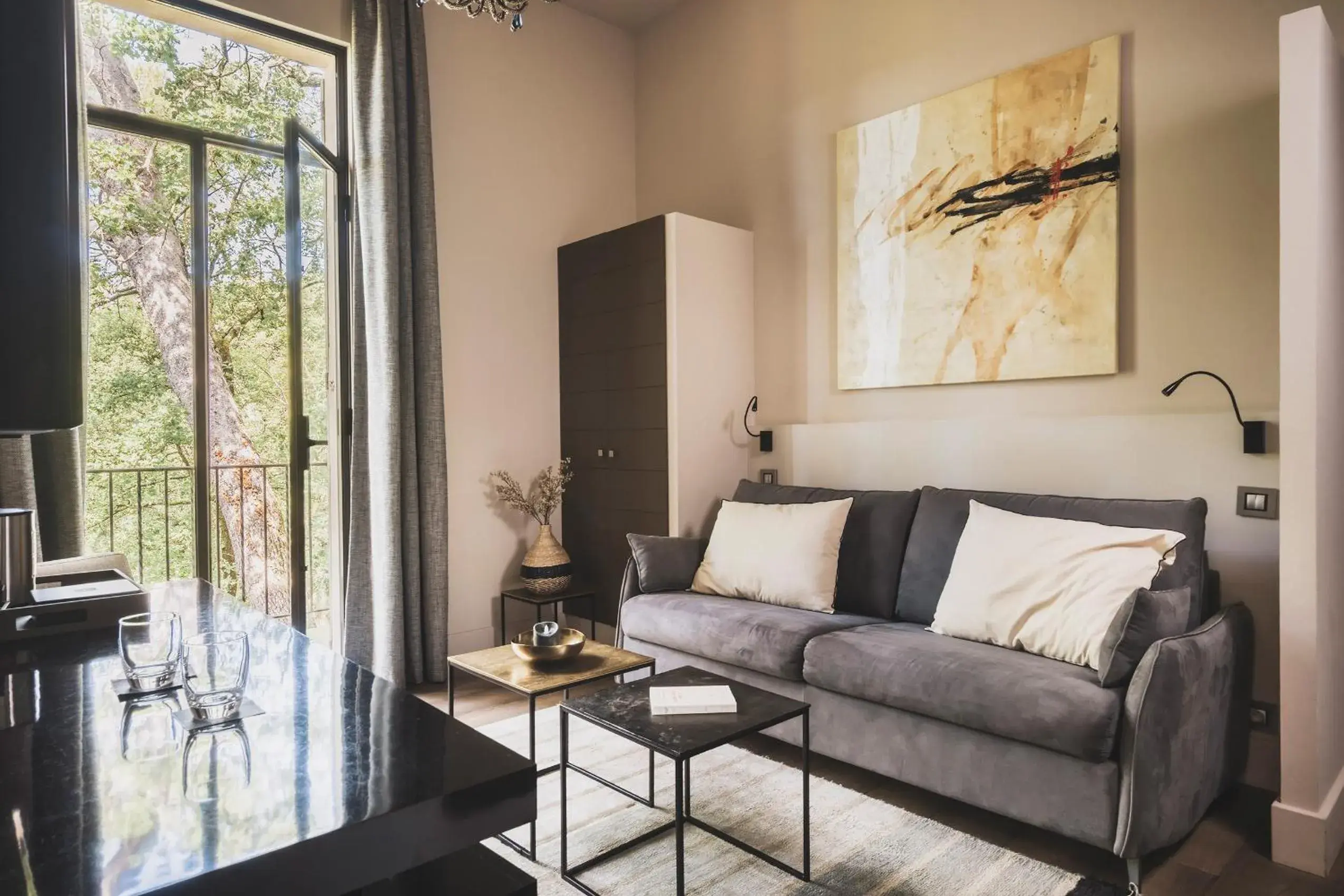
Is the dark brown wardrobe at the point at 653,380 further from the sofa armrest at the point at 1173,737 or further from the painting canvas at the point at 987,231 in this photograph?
the sofa armrest at the point at 1173,737

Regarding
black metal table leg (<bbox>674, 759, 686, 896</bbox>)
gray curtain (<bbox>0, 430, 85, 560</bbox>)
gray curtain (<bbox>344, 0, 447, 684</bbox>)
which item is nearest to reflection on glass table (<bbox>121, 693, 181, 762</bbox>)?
black metal table leg (<bbox>674, 759, 686, 896</bbox>)

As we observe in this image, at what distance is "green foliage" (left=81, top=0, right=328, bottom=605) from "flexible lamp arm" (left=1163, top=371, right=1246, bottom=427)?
3.28 meters

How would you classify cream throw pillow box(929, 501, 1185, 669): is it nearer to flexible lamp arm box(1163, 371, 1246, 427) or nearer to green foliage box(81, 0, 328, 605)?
flexible lamp arm box(1163, 371, 1246, 427)

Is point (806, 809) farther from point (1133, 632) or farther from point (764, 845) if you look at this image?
point (1133, 632)

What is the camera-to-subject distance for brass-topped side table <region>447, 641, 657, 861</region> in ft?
7.09

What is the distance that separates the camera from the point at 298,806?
0.73 m

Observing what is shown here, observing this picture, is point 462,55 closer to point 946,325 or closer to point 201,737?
point 946,325

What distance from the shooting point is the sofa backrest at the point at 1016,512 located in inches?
91.8

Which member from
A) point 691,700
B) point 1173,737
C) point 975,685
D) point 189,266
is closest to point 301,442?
point 189,266

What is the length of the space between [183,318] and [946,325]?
304 cm

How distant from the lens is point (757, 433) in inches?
155

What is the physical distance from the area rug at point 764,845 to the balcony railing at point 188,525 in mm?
1605

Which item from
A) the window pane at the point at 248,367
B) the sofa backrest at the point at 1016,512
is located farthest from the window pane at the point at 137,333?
the sofa backrest at the point at 1016,512

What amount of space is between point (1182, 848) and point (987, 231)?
6.84 ft
